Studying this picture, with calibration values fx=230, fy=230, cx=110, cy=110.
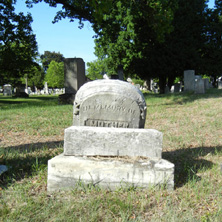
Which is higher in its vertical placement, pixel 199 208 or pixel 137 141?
pixel 137 141

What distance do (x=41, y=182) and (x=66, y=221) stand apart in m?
1.07

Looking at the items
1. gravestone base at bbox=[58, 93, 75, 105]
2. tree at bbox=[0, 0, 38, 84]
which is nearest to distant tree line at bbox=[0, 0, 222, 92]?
tree at bbox=[0, 0, 38, 84]

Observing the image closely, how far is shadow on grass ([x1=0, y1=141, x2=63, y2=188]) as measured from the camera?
11.5ft

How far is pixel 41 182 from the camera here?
324 centimetres

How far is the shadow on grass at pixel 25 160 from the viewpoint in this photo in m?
3.49

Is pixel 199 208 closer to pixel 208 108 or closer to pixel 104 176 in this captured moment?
pixel 104 176

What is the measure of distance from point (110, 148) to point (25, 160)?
192cm

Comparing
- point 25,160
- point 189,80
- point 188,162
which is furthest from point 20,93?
point 188,162

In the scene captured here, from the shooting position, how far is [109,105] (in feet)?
12.1

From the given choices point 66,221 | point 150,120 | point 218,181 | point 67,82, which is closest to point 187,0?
point 67,82

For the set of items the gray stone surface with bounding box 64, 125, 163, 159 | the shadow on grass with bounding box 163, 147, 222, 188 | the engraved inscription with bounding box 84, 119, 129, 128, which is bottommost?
the shadow on grass with bounding box 163, 147, 222, 188

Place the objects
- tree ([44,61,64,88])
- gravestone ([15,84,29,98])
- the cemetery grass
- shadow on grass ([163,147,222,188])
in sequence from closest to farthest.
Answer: the cemetery grass < shadow on grass ([163,147,222,188]) < gravestone ([15,84,29,98]) < tree ([44,61,64,88])

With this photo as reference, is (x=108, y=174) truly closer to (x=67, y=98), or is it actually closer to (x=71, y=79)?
(x=67, y=98)

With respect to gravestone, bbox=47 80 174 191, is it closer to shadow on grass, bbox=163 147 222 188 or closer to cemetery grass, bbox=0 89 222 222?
cemetery grass, bbox=0 89 222 222
